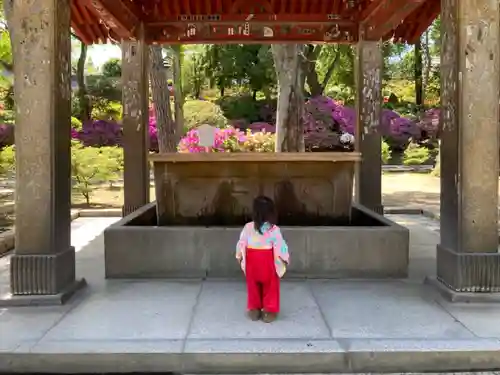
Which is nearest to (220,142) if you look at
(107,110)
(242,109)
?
(242,109)

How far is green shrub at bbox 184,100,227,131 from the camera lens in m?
32.9

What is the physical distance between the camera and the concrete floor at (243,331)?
4434 mm

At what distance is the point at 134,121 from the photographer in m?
10.9

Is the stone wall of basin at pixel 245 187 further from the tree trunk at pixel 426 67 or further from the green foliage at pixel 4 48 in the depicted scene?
the tree trunk at pixel 426 67

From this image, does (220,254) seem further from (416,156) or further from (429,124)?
(429,124)

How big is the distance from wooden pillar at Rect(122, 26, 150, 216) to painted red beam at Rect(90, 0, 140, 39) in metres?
0.45

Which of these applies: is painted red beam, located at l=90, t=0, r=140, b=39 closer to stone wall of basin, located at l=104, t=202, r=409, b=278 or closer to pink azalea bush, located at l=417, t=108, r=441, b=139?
stone wall of basin, located at l=104, t=202, r=409, b=278

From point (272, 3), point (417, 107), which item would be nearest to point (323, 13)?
point (272, 3)

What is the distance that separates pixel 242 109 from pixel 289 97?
25.0 m

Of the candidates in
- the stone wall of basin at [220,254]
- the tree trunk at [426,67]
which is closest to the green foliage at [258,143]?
the stone wall of basin at [220,254]

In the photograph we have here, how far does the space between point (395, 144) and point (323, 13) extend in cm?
2636

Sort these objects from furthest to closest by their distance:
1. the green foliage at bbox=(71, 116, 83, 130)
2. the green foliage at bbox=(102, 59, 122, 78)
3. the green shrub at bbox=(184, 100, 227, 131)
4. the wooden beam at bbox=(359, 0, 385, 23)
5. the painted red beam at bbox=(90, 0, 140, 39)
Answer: the green foliage at bbox=(102, 59, 122, 78) → the green foliage at bbox=(71, 116, 83, 130) → the green shrub at bbox=(184, 100, 227, 131) → the wooden beam at bbox=(359, 0, 385, 23) → the painted red beam at bbox=(90, 0, 140, 39)

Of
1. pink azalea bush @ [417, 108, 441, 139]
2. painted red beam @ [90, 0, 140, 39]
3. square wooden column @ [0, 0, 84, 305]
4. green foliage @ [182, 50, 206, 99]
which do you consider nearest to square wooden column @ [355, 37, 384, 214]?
painted red beam @ [90, 0, 140, 39]

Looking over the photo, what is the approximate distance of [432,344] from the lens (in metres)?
4.62
